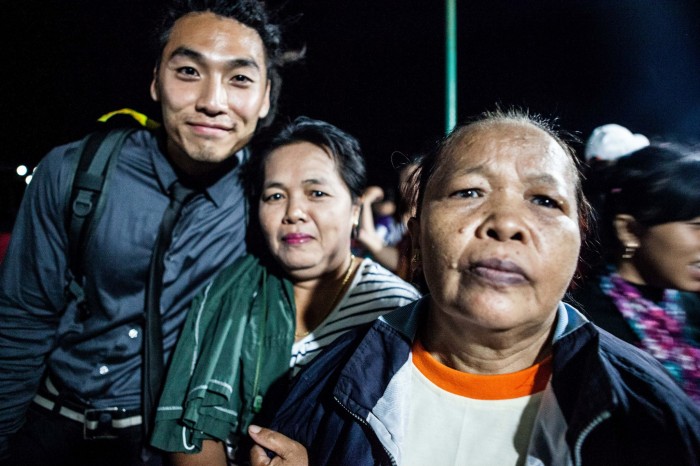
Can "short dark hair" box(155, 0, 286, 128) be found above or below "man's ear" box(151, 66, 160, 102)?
above

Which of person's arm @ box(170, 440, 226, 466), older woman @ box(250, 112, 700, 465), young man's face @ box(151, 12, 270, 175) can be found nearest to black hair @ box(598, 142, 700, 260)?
older woman @ box(250, 112, 700, 465)

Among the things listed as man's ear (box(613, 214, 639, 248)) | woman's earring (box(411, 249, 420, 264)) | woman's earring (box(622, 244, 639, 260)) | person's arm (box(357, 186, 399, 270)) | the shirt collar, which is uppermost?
the shirt collar

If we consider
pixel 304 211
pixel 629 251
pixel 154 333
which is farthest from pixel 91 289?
pixel 629 251

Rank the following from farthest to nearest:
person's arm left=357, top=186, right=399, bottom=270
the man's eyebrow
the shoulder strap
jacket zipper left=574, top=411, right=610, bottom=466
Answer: person's arm left=357, top=186, right=399, bottom=270
the man's eyebrow
the shoulder strap
jacket zipper left=574, top=411, right=610, bottom=466

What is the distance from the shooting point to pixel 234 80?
6.97 ft

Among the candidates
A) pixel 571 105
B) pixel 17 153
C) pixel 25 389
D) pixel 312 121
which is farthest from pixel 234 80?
pixel 571 105

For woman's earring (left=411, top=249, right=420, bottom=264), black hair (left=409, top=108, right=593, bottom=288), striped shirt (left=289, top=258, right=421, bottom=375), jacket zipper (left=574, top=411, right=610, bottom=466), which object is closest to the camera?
jacket zipper (left=574, top=411, right=610, bottom=466)

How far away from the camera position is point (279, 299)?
6.54ft

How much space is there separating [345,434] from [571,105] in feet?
43.0

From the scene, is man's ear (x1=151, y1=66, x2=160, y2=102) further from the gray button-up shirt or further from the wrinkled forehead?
the wrinkled forehead

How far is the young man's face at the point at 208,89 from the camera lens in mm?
2033

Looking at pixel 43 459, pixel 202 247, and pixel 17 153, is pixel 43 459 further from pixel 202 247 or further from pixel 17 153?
pixel 17 153

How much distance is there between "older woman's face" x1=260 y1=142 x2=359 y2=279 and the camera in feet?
6.50

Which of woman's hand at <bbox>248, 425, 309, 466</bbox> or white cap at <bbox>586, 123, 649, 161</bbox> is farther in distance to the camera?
white cap at <bbox>586, 123, 649, 161</bbox>
